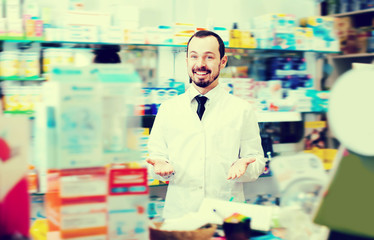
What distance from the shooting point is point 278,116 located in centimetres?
399

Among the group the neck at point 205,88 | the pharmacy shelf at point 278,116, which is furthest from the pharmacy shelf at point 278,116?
the neck at point 205,88

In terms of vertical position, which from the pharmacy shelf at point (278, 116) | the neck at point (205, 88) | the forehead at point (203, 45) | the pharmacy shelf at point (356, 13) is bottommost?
the pharmacy shelf at point (278, 116)

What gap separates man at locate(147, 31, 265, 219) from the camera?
2355mm

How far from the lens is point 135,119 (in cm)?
128

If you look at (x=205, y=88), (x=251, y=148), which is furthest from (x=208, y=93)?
(x=251, y=148)

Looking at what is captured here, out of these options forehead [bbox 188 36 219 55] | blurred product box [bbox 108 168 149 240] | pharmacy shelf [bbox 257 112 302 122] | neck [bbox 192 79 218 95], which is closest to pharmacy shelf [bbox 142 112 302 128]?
pharmacy shelf [bbox 257 112 302 122]

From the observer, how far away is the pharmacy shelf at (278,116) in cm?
391

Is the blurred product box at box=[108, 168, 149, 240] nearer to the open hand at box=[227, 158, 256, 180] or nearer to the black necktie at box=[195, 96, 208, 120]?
the open hand at box=[227, 158, 256, 180]

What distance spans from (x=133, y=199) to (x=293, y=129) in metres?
3.44

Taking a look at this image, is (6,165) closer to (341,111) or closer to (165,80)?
(341,111)

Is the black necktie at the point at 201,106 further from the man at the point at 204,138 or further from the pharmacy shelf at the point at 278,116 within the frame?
the pharmacy shelf at the point at 278,116

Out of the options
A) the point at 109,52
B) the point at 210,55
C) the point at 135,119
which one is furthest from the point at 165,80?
the point at 135,119

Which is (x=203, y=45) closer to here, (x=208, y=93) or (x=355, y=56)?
(x=208, y=93)

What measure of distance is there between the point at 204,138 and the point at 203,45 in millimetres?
558
